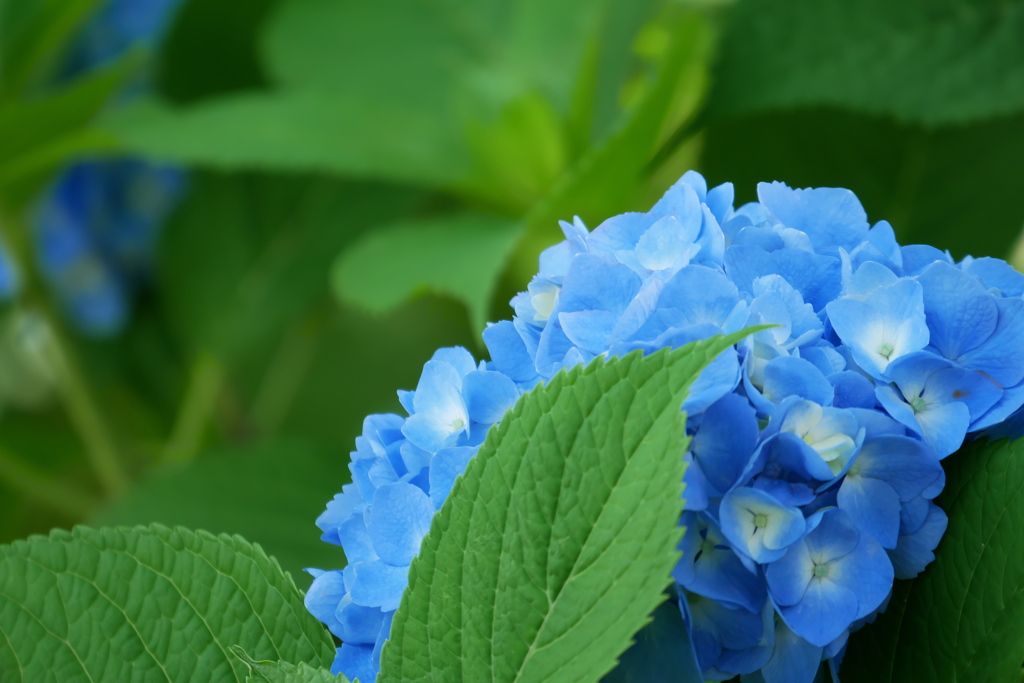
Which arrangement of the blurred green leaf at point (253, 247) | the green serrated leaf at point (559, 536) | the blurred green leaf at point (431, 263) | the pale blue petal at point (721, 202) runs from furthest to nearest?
the blurred green leaf at point (253, 247) < the blurred green leaf at point (431, 263) < the pale blue petal at point (721, 202) < the green serrated leaf at point (559, 536)

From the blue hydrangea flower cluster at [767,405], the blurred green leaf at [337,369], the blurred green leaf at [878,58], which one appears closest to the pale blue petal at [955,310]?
the blue hydrangea flower cluster at [767,405]

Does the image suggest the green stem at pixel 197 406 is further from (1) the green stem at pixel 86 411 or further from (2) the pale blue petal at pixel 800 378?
(2) the pale blue petal at pixel 800 378

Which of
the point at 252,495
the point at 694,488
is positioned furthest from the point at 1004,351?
the point at 252,495

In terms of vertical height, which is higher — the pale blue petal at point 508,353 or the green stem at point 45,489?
the green stem at point 45,489

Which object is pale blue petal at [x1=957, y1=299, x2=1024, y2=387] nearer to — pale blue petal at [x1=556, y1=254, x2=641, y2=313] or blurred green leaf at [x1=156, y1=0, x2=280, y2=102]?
pale blue petal at [x1=556, y1=254, x2=641, y2=313]

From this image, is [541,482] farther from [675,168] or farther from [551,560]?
[675,168]
